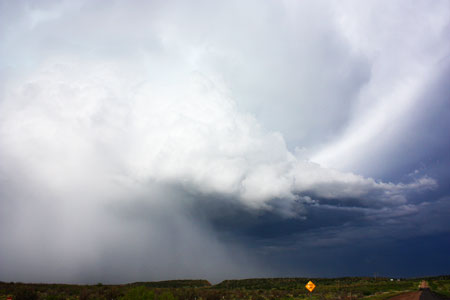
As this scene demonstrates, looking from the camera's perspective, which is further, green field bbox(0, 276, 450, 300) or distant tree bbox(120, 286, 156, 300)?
green field bbox(0, 276, 450, 300)

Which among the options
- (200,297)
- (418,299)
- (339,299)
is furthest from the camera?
(200,297)

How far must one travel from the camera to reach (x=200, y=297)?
52.1m

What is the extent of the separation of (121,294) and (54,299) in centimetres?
1074

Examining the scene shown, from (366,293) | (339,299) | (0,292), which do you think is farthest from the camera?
A: (366,293)

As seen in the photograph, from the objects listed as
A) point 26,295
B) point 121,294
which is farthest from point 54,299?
point 121,294

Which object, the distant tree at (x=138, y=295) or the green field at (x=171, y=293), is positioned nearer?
the distant tree at (x=138, y=295)

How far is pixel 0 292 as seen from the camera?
158 ft

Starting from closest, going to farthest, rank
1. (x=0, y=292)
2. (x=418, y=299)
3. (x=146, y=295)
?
1. (x=146, y=295)
2. (x=418, y=299)
3. (x=0, y=292)

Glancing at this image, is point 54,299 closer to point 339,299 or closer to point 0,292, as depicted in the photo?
point 0,292

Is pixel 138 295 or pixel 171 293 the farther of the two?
pixel 171 293

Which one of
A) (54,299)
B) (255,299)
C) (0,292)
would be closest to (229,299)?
(255,299)

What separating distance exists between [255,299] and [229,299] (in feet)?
13.3

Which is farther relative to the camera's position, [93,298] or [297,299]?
[297,299]

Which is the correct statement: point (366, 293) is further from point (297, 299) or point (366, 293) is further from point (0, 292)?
point (0, 292)
